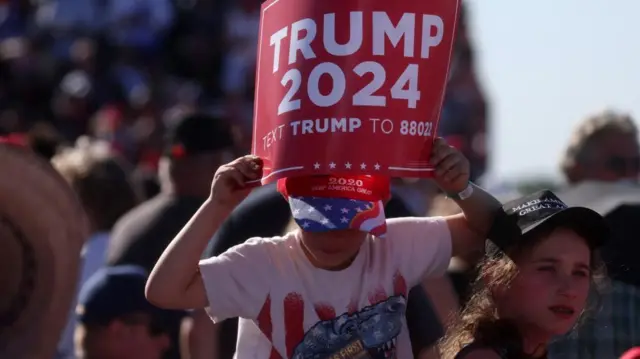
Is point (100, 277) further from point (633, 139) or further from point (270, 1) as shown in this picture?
point (633, 139)

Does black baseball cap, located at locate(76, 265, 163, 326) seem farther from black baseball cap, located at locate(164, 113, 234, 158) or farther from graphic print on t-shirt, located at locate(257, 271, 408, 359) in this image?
black baseball cap, located at locate(164, 113, 234, 158)

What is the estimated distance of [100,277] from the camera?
15.3 ft

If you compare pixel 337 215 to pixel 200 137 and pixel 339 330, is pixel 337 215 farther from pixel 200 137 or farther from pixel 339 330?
pixel 200 137

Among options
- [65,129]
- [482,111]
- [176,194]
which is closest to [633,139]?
[176,194]

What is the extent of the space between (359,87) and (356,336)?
578 millimetres

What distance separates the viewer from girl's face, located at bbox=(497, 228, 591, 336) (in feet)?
11.1

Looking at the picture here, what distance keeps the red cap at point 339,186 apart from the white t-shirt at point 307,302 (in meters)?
0.15

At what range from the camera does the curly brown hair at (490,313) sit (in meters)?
3.40

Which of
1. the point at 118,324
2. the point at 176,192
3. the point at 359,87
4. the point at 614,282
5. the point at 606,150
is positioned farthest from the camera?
the point at 606,150

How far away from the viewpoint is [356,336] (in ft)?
11.1

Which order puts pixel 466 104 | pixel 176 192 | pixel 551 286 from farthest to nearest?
1. pixel 466 104
2. pixel 176 192
3. pixel 551 286

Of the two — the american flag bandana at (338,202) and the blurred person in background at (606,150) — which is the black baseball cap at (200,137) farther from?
the american flag bandana at (338,202)

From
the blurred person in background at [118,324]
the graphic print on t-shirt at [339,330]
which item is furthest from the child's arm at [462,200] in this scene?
the blurred person in background at [118,324]

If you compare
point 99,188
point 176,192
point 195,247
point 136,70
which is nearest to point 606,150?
point 176,192
